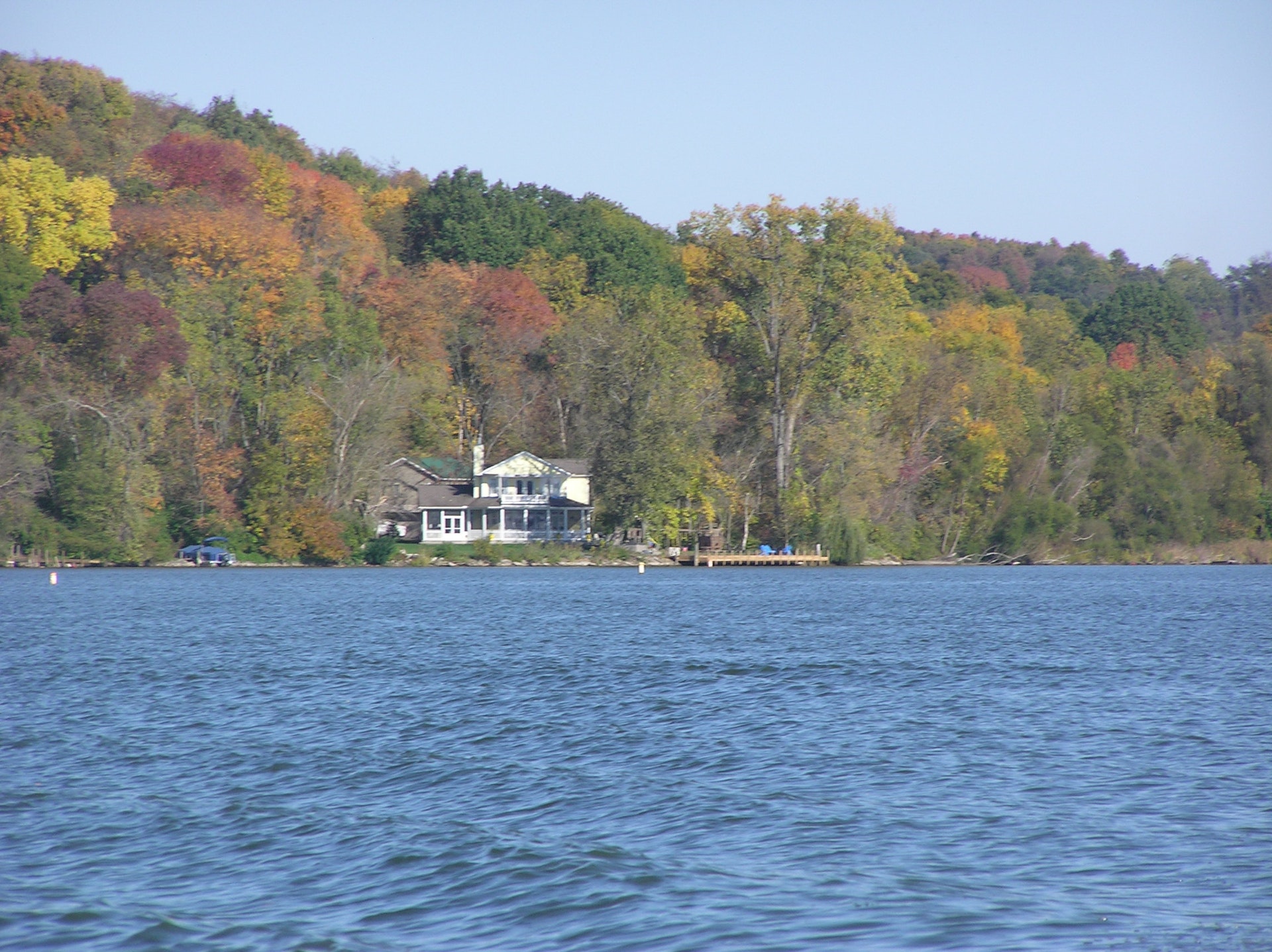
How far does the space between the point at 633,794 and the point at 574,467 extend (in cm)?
6944

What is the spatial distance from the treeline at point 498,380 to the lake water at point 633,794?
39325mm

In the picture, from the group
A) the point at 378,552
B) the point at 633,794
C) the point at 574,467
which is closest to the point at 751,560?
the point at 574,467

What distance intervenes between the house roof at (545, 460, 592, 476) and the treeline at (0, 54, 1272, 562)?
2.48 meters

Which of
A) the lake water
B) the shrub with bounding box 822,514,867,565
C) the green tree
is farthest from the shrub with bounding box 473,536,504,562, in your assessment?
the green tree

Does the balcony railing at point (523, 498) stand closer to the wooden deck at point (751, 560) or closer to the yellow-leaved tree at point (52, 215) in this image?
the wooden deck at point (751, 560)

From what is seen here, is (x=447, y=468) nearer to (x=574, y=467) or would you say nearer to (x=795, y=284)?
(x=574, y=467)

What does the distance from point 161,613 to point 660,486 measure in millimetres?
37187

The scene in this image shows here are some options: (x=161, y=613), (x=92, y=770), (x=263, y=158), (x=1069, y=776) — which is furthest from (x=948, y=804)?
(x=263, y=158)

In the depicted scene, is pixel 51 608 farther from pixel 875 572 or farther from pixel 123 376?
pixel 875 572

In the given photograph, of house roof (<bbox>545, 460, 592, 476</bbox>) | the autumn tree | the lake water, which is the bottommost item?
the lake water

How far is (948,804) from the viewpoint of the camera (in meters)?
14.0

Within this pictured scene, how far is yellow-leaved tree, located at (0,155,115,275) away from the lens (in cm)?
7188

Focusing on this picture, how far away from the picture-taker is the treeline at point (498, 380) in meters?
69.1

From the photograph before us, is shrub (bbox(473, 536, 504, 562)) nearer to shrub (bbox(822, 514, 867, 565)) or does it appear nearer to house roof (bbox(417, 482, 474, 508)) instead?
house roof (bbox(417, 482, 474, 508))
